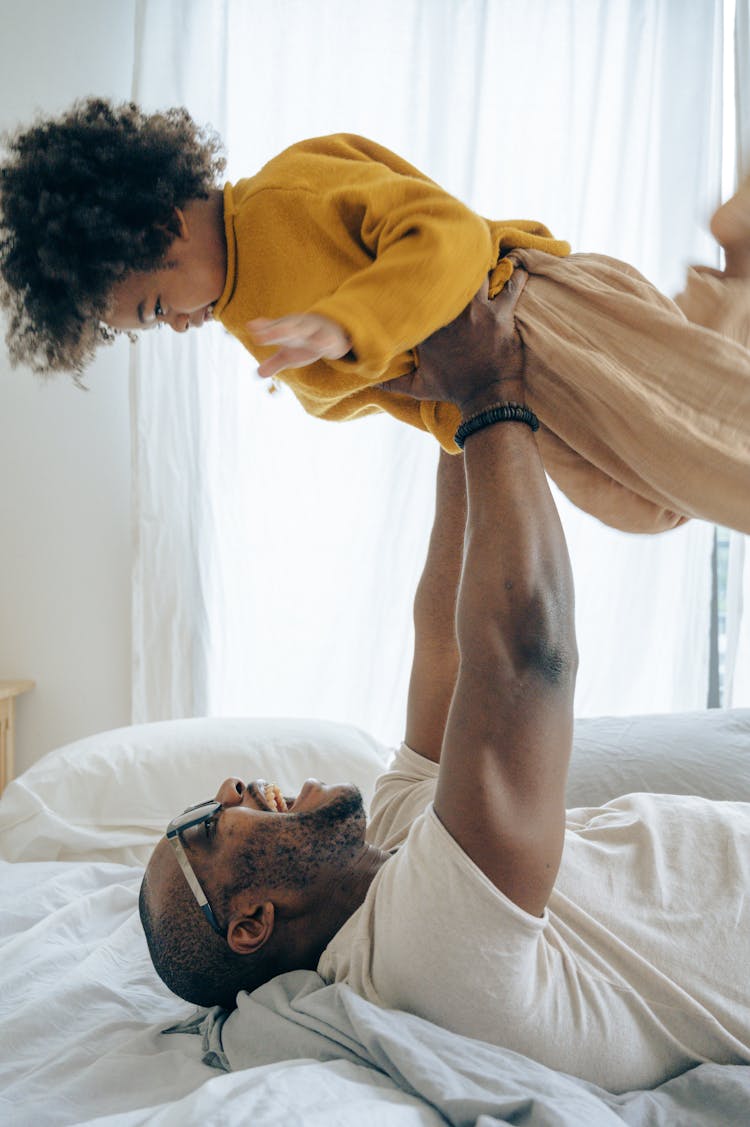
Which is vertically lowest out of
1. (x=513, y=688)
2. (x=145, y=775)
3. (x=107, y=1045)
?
(x=107, y=1045)

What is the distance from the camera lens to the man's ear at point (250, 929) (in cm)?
122

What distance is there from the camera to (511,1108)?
34.7 inches

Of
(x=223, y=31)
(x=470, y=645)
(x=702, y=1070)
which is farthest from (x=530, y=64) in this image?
(x=702, y=1070)

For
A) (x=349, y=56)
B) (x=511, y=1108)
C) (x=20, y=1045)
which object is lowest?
(x=20, y=1045)

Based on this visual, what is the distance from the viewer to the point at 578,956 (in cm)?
Result: 108

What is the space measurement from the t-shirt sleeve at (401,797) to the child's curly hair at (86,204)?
0.76 meters

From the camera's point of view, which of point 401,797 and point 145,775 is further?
point 145,775

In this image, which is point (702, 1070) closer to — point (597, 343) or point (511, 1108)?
point (511, 1108)

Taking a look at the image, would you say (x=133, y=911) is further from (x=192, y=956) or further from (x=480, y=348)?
(x=480, y=348)

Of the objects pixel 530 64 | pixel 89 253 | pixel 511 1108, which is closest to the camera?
pixel 511 1108

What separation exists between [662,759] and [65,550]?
1.82m

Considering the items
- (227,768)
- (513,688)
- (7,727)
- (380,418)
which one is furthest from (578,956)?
(7,727)

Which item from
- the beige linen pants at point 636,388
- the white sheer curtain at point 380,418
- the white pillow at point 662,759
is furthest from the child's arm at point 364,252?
the white sheer curtain at point 380,418

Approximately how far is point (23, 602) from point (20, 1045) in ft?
5.95
